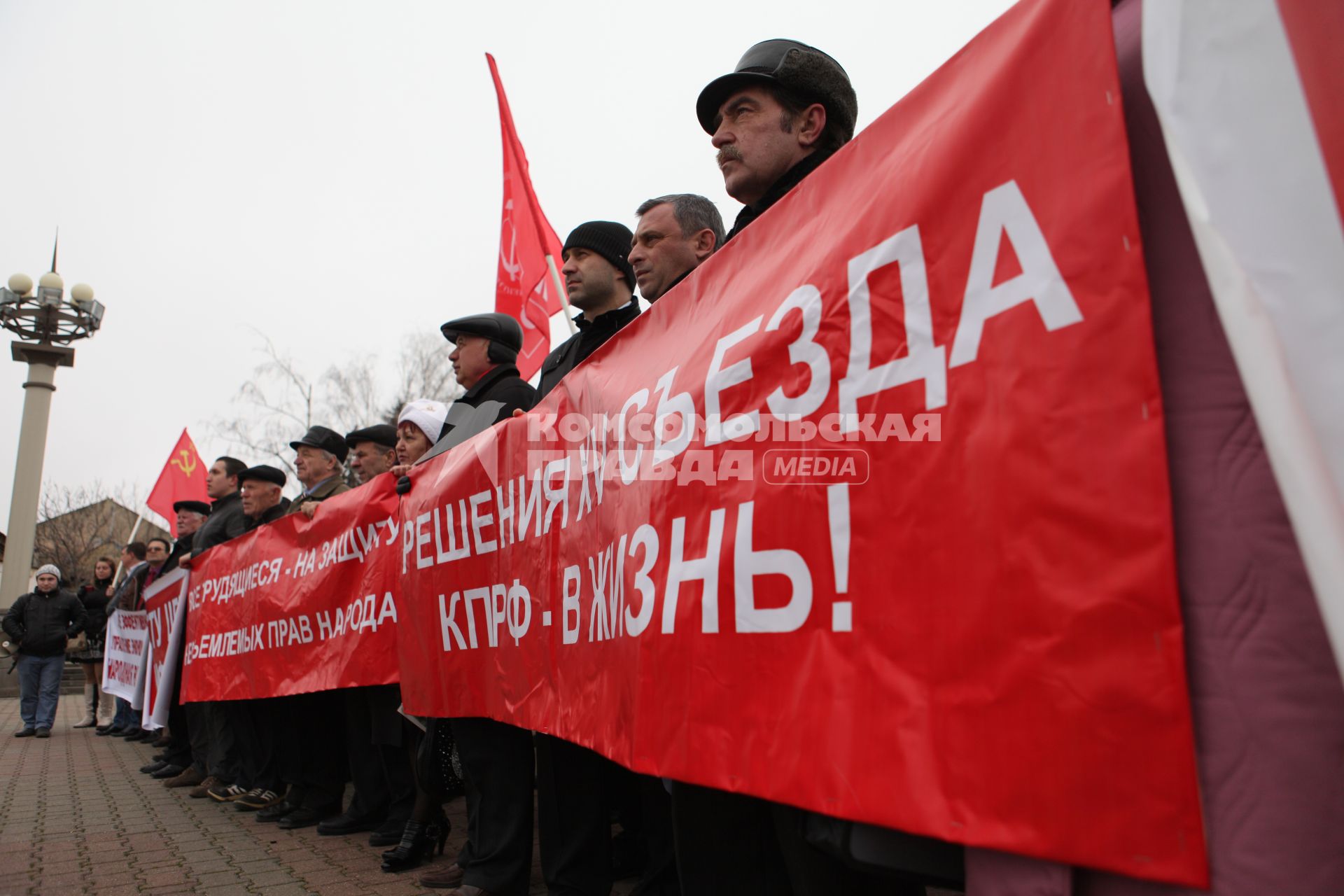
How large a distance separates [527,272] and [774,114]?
4.50 meters

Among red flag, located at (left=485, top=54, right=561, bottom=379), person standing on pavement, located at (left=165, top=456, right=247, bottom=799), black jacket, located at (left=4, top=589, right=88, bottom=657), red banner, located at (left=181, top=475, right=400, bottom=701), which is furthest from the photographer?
black jacket, located at (left=4, top=589, right=88, bottom=657)

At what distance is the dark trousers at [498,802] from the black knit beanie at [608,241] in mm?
1957

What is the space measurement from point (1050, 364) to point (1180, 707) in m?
0.44

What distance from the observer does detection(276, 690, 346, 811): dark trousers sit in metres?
5.05

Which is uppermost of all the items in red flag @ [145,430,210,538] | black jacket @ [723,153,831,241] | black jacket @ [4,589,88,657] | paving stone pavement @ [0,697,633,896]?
red flag @ [145,430,210,538]

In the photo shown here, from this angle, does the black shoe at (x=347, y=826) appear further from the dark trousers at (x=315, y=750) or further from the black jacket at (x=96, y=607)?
the black jacket at (x=96, y=607)

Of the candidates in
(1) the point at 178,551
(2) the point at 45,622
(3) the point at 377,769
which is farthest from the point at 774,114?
(2) the point at 45,622

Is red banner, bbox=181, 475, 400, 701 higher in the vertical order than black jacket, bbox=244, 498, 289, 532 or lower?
lower

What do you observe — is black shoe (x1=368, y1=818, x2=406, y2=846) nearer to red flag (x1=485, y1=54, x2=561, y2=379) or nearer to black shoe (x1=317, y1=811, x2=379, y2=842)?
black shoe (x1=317, y1=811, x2=379, y2=842)

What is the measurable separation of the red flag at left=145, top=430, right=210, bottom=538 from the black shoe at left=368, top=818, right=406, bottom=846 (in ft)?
27.3

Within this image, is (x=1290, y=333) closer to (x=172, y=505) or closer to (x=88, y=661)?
(x=172, y=505)

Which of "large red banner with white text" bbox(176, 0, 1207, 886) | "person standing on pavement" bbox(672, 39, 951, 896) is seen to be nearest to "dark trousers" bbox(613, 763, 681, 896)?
"large red banner with white text" bbox(176, 0, 1207, 886)

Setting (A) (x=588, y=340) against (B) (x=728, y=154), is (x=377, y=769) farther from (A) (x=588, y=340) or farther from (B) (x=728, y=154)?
(B) (x=728, y=154)

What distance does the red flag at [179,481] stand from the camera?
11297 mm
